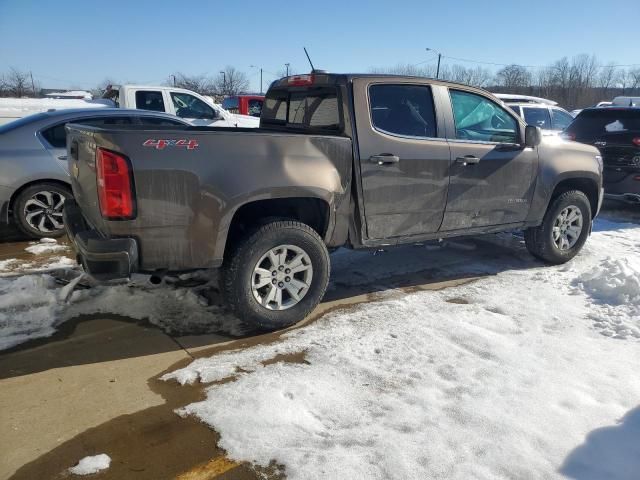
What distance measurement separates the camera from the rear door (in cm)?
421

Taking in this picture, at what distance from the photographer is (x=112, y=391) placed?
3.13 meters

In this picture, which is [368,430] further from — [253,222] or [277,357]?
[253,222]

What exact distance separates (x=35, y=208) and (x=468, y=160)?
4.98 m

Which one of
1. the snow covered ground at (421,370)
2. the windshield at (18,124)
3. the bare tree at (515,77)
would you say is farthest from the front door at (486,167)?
the bare tree at (515,77)

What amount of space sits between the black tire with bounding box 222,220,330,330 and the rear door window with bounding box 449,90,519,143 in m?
1.84

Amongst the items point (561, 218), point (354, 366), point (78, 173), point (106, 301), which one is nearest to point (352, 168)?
point (354, 366)

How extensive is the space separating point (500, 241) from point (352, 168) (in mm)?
3546

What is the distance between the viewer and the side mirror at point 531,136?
16.9 ft

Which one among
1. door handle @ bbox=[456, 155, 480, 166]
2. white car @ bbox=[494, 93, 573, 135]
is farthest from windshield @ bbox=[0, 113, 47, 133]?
white car @ bbox=[494, 93, 573, 135]

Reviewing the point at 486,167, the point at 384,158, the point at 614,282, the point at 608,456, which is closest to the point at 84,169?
the point at 384,158

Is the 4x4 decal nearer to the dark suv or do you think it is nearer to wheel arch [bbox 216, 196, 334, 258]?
wheel arch [bbox 216, 196, 334, 258]

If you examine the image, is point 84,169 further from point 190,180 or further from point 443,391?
point 443,391

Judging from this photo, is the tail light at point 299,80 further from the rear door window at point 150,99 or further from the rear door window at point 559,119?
the rear door window at point 559,119

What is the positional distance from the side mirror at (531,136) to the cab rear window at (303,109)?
212 centimetres
